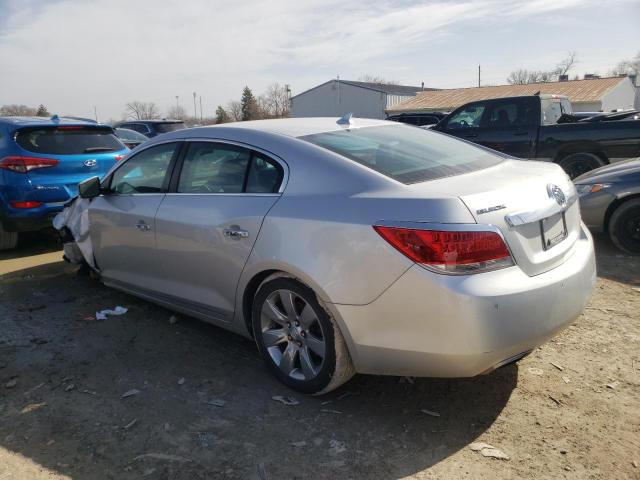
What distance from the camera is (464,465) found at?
8.46ft

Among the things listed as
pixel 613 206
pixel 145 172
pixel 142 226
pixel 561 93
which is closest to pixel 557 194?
pixel 142 226

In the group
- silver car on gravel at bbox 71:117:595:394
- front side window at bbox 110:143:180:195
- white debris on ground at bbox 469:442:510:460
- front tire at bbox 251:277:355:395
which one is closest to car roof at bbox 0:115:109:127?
front side window at bbox 110:143:180:195

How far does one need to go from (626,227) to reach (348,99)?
4889 centimetres

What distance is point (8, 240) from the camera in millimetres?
6699

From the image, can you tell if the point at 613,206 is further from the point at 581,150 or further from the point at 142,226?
the point at 142,226

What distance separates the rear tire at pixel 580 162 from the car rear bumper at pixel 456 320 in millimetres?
6931

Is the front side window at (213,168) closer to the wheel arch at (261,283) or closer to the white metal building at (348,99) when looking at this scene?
the wheel arch at (261,283)

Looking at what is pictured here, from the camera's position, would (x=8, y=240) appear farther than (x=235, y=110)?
No

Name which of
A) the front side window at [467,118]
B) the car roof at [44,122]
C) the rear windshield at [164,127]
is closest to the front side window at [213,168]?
the car roof at [44,122]

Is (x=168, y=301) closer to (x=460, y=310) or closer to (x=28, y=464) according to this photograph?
(x=28, y=464)

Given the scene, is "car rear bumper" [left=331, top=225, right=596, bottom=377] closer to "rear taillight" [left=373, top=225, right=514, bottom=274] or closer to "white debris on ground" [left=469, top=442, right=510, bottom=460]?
"rear taillight" [left=373, top=225, right=514, bottom=274]

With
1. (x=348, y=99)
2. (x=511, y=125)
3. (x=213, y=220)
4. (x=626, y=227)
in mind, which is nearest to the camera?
(x=213, y=220)

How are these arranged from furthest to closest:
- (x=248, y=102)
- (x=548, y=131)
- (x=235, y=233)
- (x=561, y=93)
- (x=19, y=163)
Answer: (x=248, y=102) < (x=561, y=93) < (x=548, y=131) < (x=19, y=163) < (x=235, y=233)

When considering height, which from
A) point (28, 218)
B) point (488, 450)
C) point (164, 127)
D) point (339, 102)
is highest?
point (339, 102)
